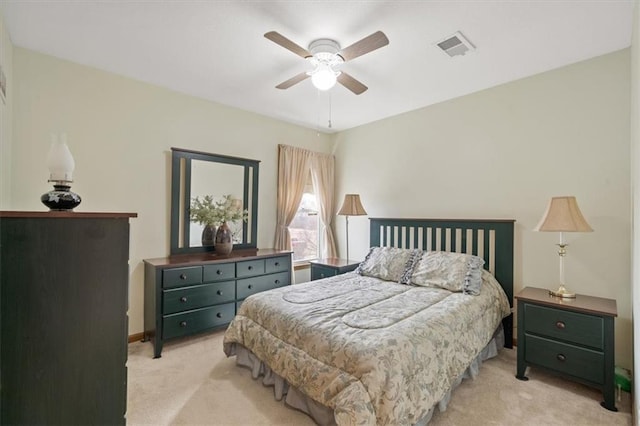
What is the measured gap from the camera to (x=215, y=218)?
3.53 metres

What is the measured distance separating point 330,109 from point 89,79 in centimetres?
260

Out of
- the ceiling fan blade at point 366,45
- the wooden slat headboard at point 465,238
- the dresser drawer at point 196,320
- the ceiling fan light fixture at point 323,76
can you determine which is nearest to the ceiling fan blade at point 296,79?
the ceiling fan light fixture at point 323,76

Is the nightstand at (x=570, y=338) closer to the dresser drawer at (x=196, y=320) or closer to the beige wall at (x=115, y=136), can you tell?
the dresser drawer at (x=196, y=320)

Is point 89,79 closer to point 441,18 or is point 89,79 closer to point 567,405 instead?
point 441,18

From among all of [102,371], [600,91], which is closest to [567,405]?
[600,91]

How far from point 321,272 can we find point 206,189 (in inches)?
71.5

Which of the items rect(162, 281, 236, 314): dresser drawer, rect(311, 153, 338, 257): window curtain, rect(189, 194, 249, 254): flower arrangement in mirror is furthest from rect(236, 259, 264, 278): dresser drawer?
rect(311, 153, 338, 257): window curtain

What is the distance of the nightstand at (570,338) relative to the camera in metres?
2.12

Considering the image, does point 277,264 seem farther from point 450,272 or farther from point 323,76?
point 323,76

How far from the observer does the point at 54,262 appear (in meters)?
1.10

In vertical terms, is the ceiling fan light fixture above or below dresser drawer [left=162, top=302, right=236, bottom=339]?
above

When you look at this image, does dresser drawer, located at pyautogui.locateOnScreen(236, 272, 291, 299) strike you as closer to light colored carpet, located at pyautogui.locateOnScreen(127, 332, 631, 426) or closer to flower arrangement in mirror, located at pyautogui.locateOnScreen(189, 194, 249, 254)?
flower arrangement in mirror, located at pyautogui.locateOnScreen(189, 194, 249, 254)

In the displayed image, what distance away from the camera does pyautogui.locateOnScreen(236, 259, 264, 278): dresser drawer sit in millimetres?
→ 3379

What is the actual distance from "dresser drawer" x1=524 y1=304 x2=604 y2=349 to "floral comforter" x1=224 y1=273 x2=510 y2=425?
1.04 feet
